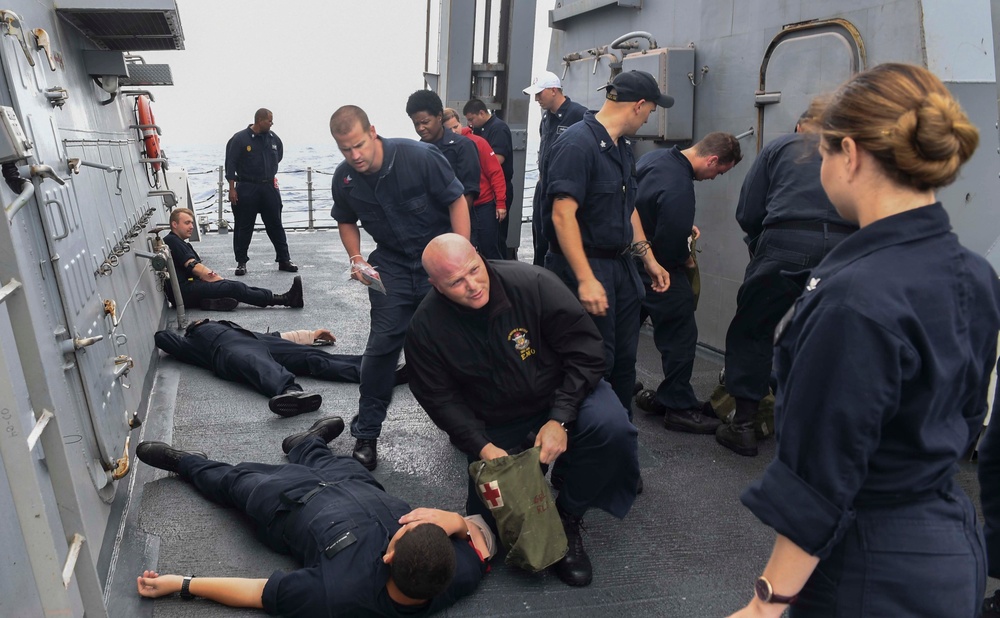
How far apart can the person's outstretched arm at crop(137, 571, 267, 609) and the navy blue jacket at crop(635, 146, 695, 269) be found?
268 centimetres

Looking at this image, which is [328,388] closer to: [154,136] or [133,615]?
[133,615]

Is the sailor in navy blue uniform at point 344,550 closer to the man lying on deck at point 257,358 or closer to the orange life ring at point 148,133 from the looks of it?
the man lying on deck at point 257,358

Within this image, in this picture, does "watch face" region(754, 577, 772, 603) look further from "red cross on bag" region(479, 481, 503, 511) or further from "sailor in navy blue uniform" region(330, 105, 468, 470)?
"sailor in navy blue uniform" region(330, 105, 468, 470)

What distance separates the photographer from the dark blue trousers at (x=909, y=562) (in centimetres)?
130

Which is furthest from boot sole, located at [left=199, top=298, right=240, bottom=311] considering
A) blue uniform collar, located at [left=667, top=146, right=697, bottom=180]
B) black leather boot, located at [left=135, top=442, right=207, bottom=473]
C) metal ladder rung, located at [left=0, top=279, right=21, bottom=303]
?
metal ladder rung, located at [left=0, top=279, right=21, bottom=303]

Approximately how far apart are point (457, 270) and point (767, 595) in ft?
5.46

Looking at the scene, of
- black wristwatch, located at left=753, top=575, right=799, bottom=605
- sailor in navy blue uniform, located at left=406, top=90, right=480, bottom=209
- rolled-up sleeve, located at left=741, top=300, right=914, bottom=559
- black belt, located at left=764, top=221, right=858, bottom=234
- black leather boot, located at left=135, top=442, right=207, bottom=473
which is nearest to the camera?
rolled-up sleeve, located at left=741, top=300, right=914, bottom=559

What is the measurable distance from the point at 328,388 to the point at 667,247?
2.46m

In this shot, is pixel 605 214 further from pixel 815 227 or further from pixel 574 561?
pixel 574 561

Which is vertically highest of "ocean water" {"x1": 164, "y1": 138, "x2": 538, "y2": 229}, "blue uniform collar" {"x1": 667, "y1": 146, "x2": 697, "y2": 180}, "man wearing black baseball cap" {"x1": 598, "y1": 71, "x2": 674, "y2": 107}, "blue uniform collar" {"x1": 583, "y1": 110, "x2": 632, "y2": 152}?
→ "man wearing black baseball cap" {"x1": 598, "y1": 71, "x2": 674, "y2": 107}

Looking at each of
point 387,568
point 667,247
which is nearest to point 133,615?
Result: point 387,568

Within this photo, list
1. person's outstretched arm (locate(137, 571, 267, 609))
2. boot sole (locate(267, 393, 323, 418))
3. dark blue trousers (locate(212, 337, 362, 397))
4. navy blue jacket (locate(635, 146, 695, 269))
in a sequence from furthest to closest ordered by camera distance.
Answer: dark blue trousers (locate(212, 337, 362, 397)), boot sole (locate(267, 393, 323, 418)), navy blue jacket (locate(635, 146, 695, 269)), person's outstretched arm (locate(137, 571, 267, 609))

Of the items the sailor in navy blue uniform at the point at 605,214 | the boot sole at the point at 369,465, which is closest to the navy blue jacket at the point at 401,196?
the sailor in navy blue uniform at the point at 605,214

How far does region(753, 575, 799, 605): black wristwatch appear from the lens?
1.31 meters
